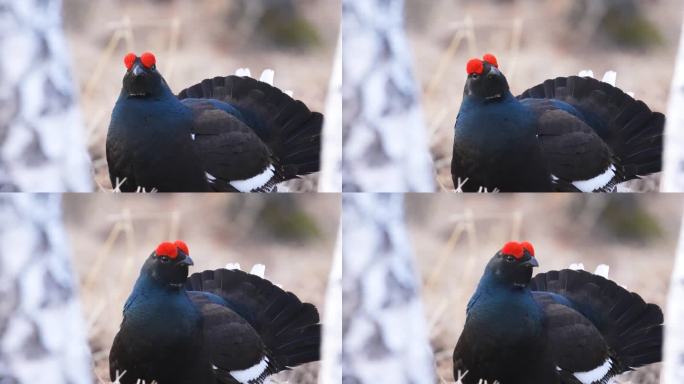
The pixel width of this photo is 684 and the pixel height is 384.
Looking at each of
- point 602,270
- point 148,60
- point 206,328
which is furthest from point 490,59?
point 206,328

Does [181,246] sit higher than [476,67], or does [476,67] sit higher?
[476,67]

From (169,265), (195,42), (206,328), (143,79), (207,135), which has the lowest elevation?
(206,328)

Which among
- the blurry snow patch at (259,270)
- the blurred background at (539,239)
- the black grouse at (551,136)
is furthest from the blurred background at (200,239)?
the black grouse at (551,136)

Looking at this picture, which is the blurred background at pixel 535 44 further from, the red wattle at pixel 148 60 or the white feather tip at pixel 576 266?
the red wattle at pixel 148 60

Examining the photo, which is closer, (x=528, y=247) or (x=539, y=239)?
(x=528, y=247)

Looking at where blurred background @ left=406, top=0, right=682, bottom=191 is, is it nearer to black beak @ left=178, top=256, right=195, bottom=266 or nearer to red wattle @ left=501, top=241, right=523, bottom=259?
red wattle @ left=501, top=241, right=523, bottom=259

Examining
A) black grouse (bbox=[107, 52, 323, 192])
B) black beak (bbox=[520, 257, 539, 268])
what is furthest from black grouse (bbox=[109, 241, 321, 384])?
black beak (bbox=[520, 257, 539, 268])

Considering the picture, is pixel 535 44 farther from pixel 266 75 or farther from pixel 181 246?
pixel 181 246

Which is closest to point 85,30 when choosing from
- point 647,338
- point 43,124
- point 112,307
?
point 43,124
